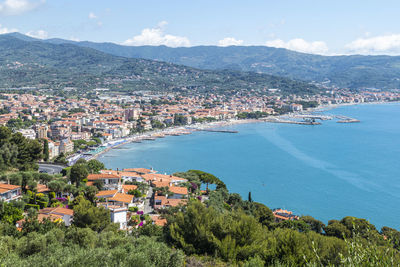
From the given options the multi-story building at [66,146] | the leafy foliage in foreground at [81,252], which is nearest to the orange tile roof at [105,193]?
the leafy foliage in foreground at [81,252]

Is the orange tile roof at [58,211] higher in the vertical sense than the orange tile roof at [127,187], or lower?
higher

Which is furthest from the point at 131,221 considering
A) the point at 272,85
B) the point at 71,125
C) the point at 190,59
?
the point at 190,59

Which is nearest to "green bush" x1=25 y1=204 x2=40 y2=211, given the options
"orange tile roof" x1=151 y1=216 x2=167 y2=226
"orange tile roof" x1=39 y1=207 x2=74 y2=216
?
"orange tile roof" x1=39 y1=207 x2=74 y2=216

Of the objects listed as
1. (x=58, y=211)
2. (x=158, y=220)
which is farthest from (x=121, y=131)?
(x=58, y=211)

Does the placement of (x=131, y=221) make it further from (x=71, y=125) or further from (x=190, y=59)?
(x=190, y=59)

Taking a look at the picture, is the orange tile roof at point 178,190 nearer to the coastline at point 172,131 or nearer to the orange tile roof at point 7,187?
the orange tile roof at point 7,187
